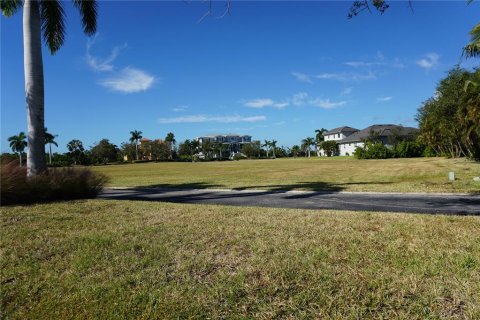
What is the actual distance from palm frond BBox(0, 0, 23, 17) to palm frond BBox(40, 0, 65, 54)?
109 centimetres

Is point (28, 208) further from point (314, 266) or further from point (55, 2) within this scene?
point (55, 2)

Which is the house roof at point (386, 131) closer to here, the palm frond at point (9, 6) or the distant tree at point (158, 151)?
the distant tree at point (158, 151)

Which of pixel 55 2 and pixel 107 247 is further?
pixel 55 2

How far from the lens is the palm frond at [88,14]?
581 inches

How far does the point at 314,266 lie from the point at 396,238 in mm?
1945

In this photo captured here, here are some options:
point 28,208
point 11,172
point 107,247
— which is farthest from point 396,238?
point 11,172

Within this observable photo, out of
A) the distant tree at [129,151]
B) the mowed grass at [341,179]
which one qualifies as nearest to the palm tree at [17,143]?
the distant tree at [129,151]

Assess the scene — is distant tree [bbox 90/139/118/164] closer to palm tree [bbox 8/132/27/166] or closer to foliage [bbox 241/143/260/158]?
palm tree [bbox 8/132/27/166]

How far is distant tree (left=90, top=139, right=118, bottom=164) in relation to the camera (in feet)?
340

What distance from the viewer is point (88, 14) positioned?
49.1ft

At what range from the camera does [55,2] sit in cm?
1450

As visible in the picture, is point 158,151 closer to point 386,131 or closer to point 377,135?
point 377,135

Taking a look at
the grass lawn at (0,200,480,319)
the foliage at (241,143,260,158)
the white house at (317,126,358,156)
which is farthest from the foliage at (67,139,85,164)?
the grass lawn at (0,200,480,319)

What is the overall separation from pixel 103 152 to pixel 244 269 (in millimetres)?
107828
